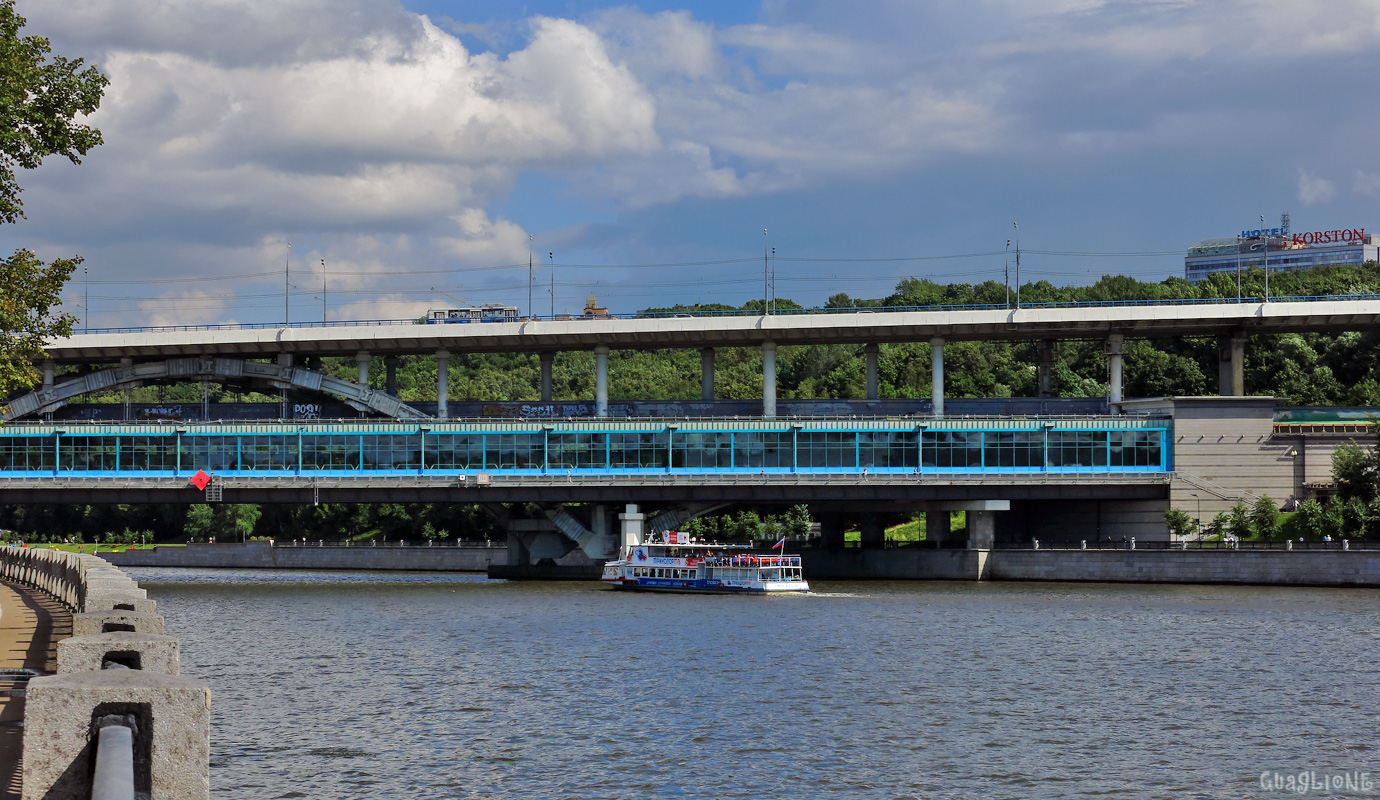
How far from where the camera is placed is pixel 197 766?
11312 millimetres

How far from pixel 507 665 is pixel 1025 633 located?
25.3 metres

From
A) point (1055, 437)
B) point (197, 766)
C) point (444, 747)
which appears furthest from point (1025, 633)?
point (197, 766)

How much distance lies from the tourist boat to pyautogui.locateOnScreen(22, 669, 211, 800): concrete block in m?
88.1

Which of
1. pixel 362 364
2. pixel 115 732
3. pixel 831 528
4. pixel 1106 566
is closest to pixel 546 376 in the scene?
pixel 362 364

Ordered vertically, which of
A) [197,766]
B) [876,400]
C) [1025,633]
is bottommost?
[1025,633]

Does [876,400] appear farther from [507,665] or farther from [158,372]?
[507,665]

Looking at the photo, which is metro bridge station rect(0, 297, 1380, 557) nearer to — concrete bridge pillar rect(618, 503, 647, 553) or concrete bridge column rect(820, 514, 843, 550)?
concrete bridge column rect(820, 514, 843, 550)

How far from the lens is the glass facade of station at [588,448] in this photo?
117 m

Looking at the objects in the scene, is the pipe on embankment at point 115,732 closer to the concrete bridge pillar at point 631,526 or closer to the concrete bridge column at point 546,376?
the concrete bridge pillar at point 631,526

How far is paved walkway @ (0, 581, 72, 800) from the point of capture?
54.8ft

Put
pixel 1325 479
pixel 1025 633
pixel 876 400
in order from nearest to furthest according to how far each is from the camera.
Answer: pixel 1025 633 → pixel 1325 479 → pixel 876 400

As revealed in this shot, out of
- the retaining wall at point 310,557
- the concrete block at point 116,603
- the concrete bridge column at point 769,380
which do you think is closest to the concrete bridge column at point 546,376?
the concrete bridge column at point 769,380

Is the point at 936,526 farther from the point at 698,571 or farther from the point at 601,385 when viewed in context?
the point at 601,385

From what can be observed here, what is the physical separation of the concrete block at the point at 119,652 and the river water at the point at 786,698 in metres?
16.4
